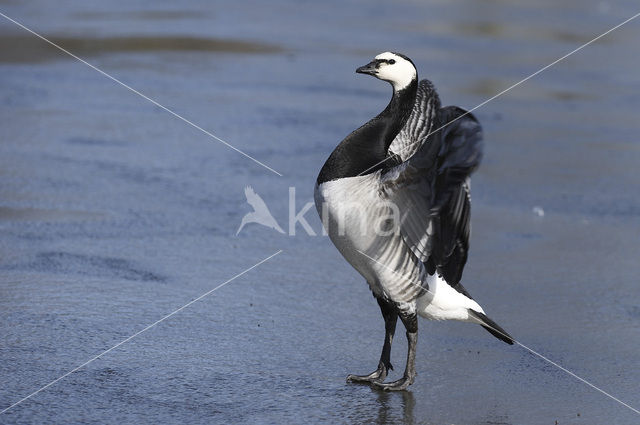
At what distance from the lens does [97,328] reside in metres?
4.97

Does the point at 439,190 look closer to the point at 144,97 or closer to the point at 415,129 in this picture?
the point at 415,129

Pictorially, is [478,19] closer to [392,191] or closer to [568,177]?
[568,177]

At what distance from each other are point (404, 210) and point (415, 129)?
879mm

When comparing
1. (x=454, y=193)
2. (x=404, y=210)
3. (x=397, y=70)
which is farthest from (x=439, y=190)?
(x=397, y=70)

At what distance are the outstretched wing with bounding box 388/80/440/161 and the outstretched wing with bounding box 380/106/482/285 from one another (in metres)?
0.50

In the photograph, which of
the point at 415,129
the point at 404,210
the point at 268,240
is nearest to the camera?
the point at 404,210

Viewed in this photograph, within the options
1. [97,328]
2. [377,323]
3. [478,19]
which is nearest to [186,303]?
[97,328]

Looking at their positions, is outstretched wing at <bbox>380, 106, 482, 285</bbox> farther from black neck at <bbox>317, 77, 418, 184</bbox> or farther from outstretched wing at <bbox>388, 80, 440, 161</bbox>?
outstretched wing at <bbox>388, 80, 440, 161</bbox>

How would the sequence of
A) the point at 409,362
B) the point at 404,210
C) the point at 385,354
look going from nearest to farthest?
1. the point at 404,210
2. the point at 409,362
3. the point at 385,354

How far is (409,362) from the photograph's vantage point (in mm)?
4574

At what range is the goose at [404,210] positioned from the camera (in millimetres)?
4203

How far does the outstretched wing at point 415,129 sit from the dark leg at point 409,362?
2.83 ft

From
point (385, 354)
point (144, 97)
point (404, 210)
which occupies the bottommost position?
point (385, 354)

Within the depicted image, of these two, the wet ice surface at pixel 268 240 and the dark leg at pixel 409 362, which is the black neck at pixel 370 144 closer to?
the dark leg at pixel 409 362
